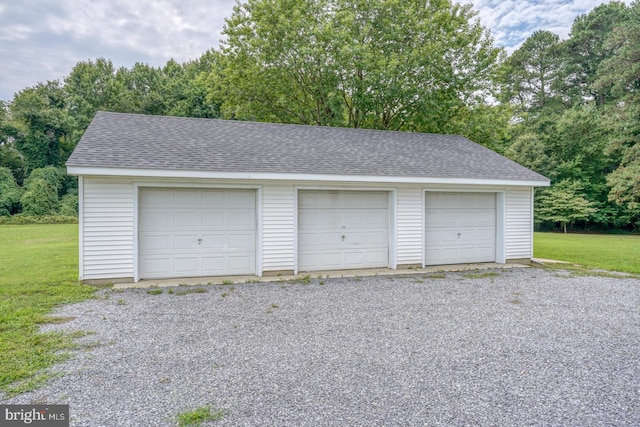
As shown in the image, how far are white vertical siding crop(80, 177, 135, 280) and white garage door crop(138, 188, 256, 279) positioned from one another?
0.30 metres

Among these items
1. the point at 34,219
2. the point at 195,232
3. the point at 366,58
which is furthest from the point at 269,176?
the point at 34,219

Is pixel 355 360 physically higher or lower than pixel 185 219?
lower

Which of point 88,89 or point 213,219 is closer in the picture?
point 213,219

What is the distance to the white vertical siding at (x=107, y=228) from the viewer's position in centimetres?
679

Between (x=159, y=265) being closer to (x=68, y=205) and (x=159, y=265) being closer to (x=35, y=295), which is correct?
(x=35, y=295)

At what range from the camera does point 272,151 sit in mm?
8516

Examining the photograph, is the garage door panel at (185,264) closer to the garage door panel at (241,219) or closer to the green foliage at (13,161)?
the garage door panel at (241,219)

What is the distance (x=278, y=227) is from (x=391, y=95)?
29.1 ft

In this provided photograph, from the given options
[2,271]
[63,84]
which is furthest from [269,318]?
[63,84]

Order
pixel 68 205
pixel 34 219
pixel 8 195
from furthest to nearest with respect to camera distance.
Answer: pixel 68 205, pixel 8 195, pixel 34 219

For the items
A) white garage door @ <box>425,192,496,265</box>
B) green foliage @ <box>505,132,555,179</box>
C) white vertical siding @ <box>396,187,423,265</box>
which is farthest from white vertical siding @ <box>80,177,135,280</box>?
green foliage @ <box>505,132,555,179</box>

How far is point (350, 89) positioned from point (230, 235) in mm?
9475

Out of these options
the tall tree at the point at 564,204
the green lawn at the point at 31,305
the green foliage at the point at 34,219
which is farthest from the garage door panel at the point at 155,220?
the tall tree at the point at 564,204

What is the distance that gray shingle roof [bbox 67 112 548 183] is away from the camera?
23.4ft
